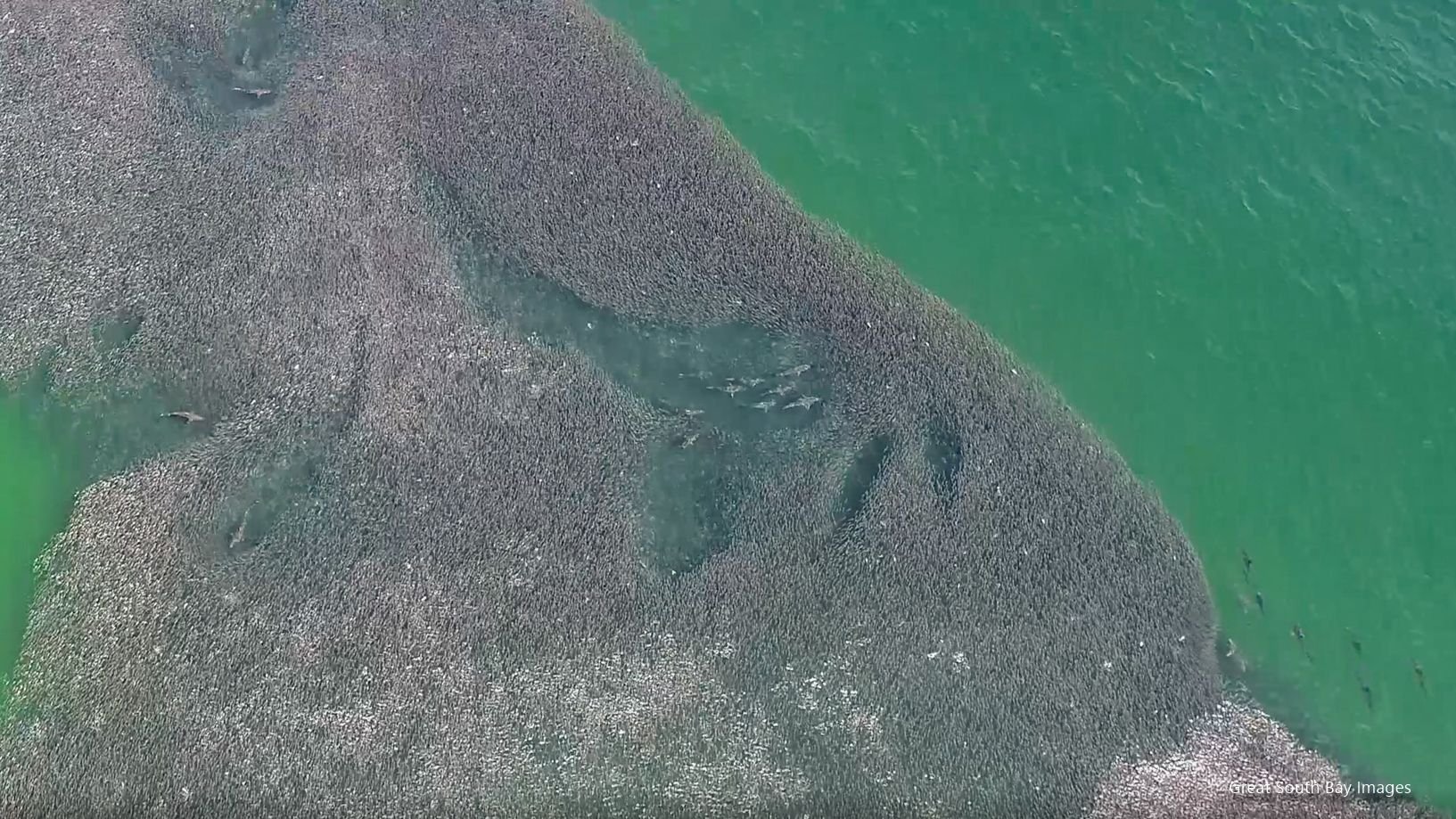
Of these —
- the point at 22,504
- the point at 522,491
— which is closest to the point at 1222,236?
the point at 522,491

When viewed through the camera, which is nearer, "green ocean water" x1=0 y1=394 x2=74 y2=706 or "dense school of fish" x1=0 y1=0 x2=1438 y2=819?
"dense school of fish" x1=0 y1=0 x2=1438 y2=819

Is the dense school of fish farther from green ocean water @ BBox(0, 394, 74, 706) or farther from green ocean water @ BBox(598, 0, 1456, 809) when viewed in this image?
green ocean water @ BBox(598, 0, 1456, 809)

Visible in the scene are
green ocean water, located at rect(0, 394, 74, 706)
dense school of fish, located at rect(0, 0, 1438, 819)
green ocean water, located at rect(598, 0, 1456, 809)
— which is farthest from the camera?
green ocean water, located at rect(598, 0, 1456, 809)

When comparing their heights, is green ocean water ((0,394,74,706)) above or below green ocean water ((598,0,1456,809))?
below

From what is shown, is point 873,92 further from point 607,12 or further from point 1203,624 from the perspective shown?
point 1203,624

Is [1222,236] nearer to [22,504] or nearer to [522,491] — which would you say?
[522,491]

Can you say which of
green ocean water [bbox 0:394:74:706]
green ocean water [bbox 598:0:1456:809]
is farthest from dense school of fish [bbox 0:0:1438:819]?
green ocean water [bbox 598:0:1456:809]

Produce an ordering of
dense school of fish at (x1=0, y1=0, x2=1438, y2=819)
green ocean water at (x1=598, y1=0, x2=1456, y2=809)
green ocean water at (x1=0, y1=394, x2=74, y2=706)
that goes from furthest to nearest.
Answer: green ocean water at (x1=598, y1=0, x2=1456, y2=809)
green ocean water at (x1=0, y1=394, x2=74, y2=706)
dense school of fish at (x1=0, y1=0, x2=1438, y2=819)
